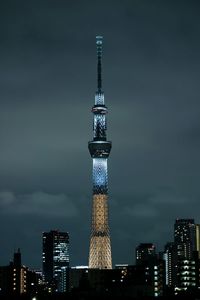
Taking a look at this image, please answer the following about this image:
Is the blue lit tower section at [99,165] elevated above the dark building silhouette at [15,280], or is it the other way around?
the blue lit tower section at [99,165]

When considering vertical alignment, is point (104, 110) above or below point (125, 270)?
above

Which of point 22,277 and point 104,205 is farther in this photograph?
point 104,205

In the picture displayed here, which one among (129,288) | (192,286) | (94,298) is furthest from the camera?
(192,286)

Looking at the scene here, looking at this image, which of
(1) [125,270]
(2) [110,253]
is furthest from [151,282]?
(2) [110,253]

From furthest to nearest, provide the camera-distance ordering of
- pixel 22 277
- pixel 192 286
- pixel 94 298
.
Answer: pixel 22 277
pixel 192 286
pixel 94 298

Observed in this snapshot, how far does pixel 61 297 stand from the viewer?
85.2 meters

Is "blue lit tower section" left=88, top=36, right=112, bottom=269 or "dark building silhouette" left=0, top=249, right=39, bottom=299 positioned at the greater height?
"blue lit tower section" left=88, top=36, right=112, bottom=269

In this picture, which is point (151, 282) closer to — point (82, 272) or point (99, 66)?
point (82, 272)

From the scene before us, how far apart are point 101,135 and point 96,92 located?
891cm

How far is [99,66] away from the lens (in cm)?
16762

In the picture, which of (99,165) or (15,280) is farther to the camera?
(99,165)

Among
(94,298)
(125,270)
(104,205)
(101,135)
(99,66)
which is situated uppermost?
(99,66)

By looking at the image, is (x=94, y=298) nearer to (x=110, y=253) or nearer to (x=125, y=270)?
(x=125, y=270)

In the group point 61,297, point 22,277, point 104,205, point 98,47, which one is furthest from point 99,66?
point 61,297
